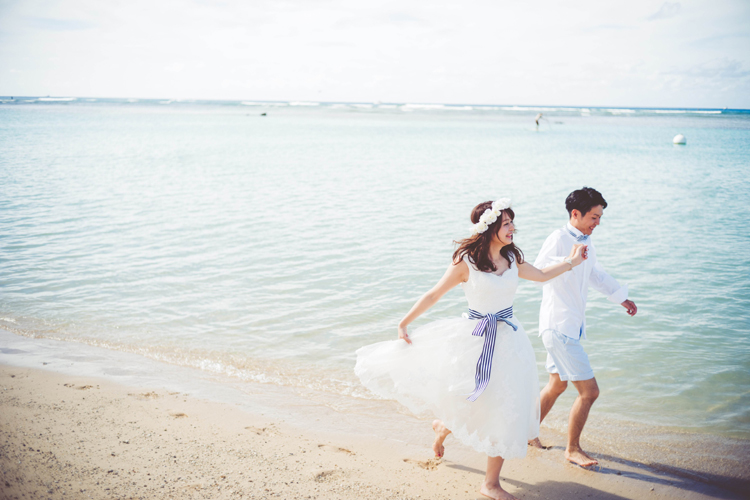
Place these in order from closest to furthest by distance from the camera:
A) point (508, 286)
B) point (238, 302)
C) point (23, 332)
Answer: point (508, 286) < point (23, 332) < point (238, 302)

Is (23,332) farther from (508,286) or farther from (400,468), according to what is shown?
(508,286)

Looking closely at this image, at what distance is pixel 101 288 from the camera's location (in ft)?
28.6

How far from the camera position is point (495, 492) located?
12.5 feet

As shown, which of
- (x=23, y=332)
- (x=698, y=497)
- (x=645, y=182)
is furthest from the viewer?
(x=645, y=182)

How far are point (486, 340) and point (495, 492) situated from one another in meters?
1.16

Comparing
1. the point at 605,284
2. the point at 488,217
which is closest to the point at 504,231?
the point at 488,217

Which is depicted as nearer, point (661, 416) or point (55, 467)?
point (55, 467)

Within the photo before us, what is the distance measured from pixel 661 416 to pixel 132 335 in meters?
6.72

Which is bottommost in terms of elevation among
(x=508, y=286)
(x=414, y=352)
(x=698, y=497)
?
(x=698, y=497)

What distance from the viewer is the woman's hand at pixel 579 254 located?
13.3 feet

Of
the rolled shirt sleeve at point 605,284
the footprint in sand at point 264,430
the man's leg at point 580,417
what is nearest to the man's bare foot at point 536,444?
the man's leg at point 580,417

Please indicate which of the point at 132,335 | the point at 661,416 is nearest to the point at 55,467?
the point at 132,335

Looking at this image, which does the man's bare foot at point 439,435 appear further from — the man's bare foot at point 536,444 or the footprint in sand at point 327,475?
the man's bare foot at point 536,444

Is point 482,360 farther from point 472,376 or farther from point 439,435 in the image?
point 439,435
